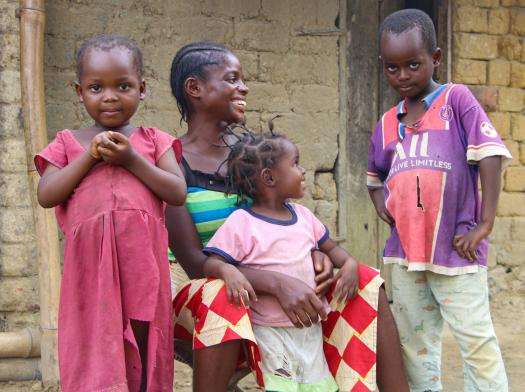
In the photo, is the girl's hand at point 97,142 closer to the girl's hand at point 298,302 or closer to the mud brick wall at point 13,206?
the girl's hand at point 298,302

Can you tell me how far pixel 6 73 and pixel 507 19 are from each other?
340cm

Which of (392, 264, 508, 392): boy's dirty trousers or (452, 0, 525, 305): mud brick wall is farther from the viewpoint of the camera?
(452, 0, 525, 305): mud brick wall

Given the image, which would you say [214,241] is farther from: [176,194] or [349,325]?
[349,325]

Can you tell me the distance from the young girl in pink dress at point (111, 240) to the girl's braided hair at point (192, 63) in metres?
0.64

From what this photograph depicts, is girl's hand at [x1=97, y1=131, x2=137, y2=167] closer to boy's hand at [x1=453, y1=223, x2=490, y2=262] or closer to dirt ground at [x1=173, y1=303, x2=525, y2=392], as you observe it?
boy's hand at [x1=453, y1=223, x2=490, y2=262]

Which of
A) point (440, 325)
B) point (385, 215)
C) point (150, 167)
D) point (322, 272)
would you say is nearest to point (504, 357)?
point (440, 325)

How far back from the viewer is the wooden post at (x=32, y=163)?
431 centimetres

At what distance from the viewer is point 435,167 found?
297cm

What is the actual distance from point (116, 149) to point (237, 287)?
0.59 metres

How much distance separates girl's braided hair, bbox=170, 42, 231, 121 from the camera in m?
3.13

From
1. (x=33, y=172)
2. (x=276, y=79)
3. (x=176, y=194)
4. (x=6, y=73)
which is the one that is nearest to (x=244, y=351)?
(x=176, y=194)

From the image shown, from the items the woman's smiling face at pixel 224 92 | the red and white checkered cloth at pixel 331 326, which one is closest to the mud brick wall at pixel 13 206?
the woman's smiling face at pixel 224 92

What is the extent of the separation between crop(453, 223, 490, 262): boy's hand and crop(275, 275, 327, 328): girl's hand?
591 millimetres

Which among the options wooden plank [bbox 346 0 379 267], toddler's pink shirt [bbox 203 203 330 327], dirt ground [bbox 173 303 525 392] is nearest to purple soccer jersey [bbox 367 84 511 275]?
toddler's pink shirt [bbox 203 203 330 327]
